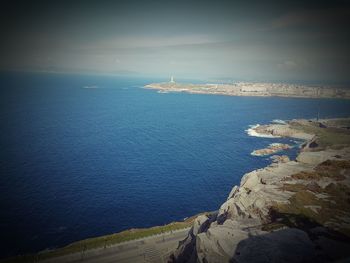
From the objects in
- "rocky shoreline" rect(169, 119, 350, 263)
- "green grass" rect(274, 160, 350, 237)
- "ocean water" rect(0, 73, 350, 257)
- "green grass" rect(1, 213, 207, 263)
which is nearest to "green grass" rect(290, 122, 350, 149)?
"ocean water" rect(0, 73, 350, 257)

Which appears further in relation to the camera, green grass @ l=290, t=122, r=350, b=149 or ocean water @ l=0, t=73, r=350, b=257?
green grass @ l=290, t=122, r=350, b=149

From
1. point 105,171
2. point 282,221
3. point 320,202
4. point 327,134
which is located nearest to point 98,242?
point 282,221

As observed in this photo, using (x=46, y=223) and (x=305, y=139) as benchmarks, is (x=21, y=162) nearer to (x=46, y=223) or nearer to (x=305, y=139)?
(x=46, y=223)

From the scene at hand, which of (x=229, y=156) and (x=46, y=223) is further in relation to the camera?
(x=229, y=156)

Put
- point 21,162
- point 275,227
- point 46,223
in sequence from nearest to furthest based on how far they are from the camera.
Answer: point 275,227 < point 46,223 < point 21,162

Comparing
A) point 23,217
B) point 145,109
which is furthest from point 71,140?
point 145,109

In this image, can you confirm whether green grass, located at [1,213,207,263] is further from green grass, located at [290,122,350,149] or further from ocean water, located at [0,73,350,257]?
green grass, located at [290,122,350,149]

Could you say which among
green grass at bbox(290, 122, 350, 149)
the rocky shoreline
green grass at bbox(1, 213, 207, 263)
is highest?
the rocky shoreline
